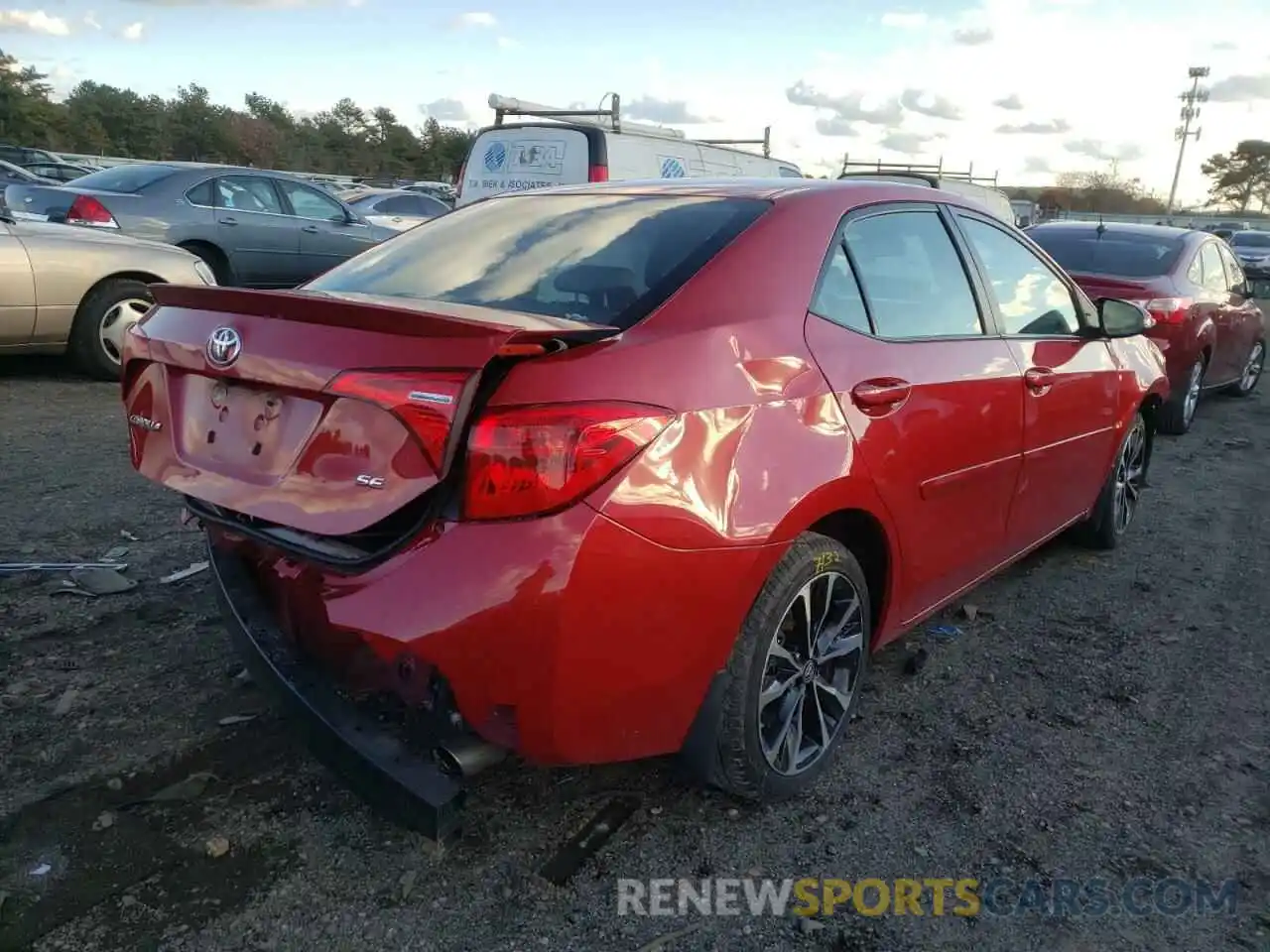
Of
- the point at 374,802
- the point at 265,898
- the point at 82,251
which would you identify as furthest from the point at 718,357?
the point at 82,251

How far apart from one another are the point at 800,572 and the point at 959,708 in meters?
1.17

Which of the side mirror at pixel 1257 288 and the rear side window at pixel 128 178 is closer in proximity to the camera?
the side mirror at pixel 1257 288

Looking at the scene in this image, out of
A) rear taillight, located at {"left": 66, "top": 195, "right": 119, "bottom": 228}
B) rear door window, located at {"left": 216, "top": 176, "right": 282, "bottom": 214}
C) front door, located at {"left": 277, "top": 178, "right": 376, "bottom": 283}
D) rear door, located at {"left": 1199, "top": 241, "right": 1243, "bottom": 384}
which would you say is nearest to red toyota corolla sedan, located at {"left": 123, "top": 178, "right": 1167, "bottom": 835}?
rear door, located at {"left": 1199, "top": 241, "right": 1243, "bottom": 384}

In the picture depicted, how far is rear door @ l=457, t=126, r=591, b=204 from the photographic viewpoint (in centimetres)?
1137

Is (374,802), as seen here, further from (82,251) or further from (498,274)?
(82,251)

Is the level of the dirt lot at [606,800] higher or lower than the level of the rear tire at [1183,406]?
lower

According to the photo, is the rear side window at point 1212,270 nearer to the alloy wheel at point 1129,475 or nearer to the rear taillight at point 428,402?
the alloy wheel at point 1129,475

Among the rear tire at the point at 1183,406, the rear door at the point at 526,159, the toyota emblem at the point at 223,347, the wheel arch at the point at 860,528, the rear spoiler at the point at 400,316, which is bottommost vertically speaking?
the rear tire at the point at 1183,406

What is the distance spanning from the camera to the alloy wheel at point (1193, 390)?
8.13 meters

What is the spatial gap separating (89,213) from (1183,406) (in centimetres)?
953

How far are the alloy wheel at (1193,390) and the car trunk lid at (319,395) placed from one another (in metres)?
7.35

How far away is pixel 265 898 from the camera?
2.32 metres

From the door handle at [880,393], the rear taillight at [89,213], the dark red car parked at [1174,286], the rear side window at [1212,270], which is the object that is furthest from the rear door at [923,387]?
the rear taillight at [89,213]

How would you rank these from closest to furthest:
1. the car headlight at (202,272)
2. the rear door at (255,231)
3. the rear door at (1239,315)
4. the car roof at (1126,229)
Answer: the car headlight at (202,272) < the car roof at (1126,229) < the rear door at (1239,315) < the rear door at (255,231)
